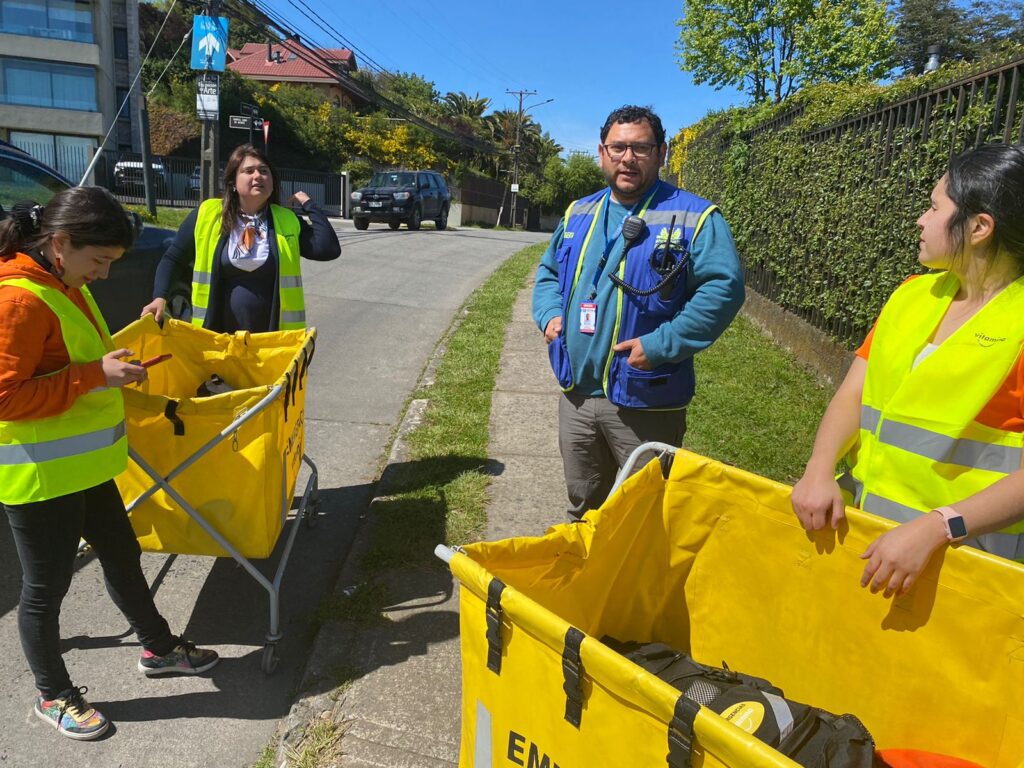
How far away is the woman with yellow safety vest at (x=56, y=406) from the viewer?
2.15 metres

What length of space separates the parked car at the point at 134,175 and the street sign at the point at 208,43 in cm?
1330

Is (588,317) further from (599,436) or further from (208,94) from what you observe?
(208,94)

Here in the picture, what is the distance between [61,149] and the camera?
114 ft

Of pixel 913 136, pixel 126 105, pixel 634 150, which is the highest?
pixel 126 105

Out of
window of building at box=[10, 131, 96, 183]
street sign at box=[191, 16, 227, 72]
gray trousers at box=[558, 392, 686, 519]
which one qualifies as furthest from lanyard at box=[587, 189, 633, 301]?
window of building at box=[10, 131, 96, 183]

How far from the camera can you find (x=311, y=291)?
11.0 m

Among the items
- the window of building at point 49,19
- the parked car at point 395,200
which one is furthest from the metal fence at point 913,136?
the window of building at point 49,19

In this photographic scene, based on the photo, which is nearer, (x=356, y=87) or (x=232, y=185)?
(x=232, y=185)

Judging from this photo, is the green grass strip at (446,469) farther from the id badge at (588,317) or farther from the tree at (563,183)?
the tree at (563,183)

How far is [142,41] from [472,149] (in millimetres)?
22742

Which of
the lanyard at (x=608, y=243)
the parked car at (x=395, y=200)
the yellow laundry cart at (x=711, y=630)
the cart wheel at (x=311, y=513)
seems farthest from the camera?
the parked car at (x=395, y=200)

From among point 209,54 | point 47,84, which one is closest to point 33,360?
point 209,54

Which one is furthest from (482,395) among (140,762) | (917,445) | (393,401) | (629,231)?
(917,445)

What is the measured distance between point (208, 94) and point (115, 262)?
35.0 ft
